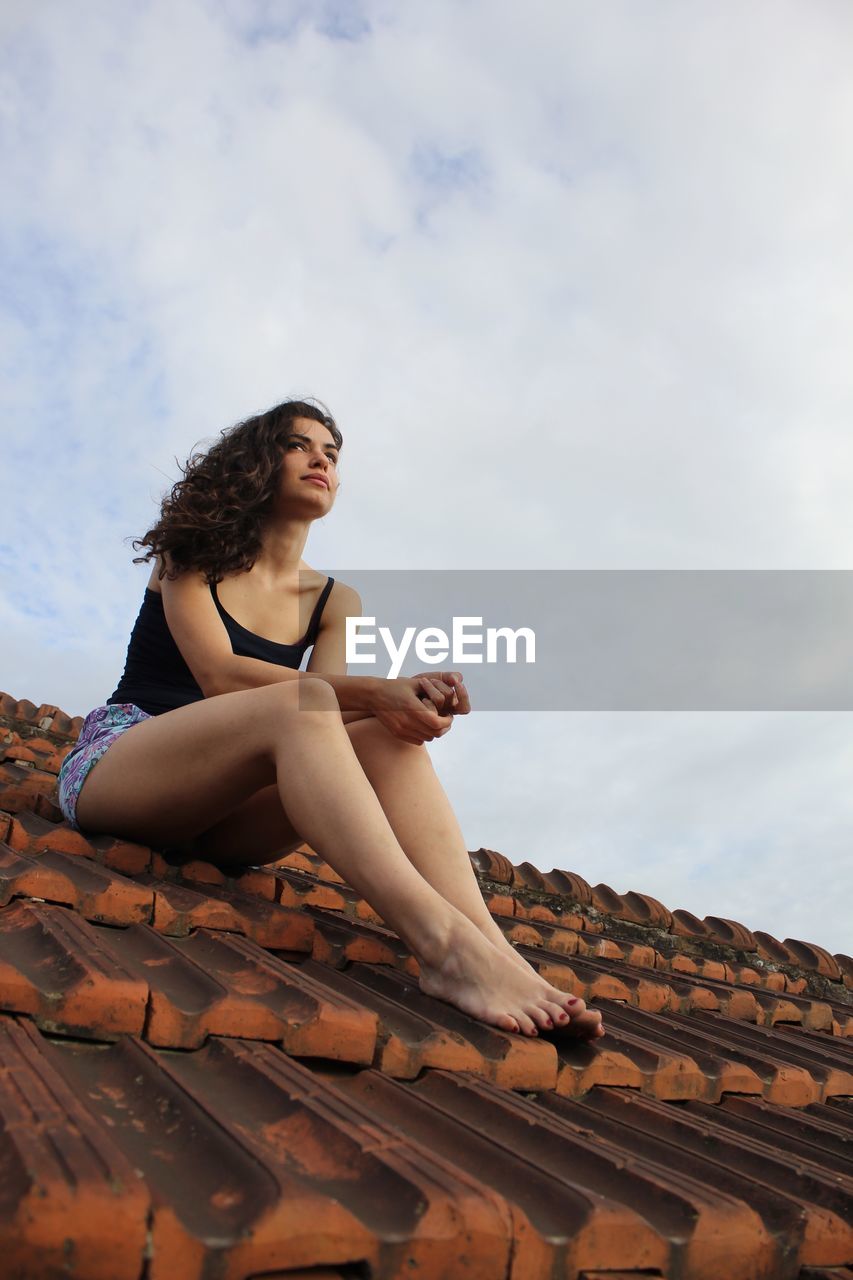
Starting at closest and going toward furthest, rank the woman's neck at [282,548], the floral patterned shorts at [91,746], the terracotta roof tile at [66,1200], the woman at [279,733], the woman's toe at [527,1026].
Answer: the terracotta roof tile at [66,1200] → the woman's toe at [527,1026] → the woman at [279,733] → the floral patterned shorts at [91,746] → the woman's neck at [282,548]

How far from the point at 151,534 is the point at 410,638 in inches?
54.3

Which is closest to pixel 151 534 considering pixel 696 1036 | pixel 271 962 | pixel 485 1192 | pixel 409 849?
pixel 409 849

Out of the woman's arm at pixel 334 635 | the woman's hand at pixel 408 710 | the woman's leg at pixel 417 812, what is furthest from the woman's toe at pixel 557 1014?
the woman's arm at pixel 334 635

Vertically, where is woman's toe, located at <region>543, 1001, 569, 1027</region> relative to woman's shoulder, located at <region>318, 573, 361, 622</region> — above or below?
below

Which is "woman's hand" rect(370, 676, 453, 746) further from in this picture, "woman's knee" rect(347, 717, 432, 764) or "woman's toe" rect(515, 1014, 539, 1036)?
"woman's toe" rect(515, 1014, 539, 1036)

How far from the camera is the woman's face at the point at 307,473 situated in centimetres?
288

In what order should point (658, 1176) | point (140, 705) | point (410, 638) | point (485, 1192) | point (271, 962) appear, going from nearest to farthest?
point (485, 1192)
point (658, 1176)
point (271, 962)
point (140, 705)
point (410, 638)

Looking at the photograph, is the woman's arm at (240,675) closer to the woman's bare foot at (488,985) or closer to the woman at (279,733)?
the woman at (279,733)

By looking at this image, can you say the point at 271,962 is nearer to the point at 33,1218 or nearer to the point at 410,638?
the point at 33,1218

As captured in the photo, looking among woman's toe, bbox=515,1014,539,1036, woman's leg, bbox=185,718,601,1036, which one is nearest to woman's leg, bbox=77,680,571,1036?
woman's toe, bbox=515,1014,539,1036

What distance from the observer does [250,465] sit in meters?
2.87

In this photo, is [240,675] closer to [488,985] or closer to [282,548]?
[282,548]

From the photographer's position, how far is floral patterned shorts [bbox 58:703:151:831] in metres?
2.40

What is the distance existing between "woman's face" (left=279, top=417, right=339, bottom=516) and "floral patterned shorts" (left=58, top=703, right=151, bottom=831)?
2.49 ft
